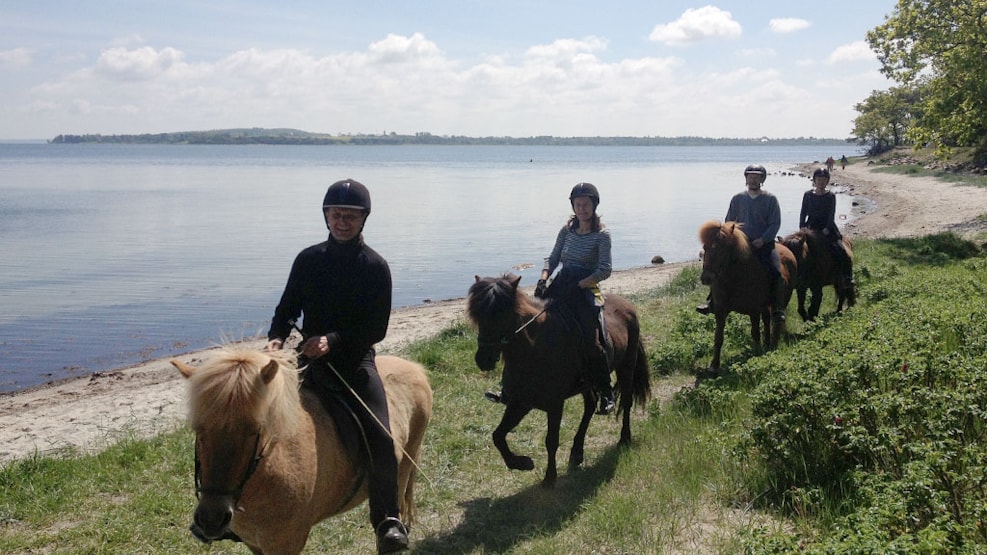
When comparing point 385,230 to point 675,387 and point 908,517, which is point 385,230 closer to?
point 675,387

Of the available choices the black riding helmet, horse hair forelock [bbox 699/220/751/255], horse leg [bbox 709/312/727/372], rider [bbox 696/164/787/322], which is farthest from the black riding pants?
rider [bbox 696/164/787/322]

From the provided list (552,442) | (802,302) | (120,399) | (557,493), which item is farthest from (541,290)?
(120,399)

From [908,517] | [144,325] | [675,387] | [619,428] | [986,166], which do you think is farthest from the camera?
[986,166]

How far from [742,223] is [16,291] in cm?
2240

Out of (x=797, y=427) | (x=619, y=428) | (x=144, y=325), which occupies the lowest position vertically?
(x=144, y=325)

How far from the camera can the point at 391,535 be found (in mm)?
4465

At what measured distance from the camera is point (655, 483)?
6301 mm

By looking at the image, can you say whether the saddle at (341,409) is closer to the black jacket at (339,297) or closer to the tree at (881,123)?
the black jacket at (339,297)

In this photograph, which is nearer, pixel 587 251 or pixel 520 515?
pixel 520 515

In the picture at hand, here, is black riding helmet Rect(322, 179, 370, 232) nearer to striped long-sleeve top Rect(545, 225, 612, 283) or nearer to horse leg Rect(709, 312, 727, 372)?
striped long-sleeve top Rect(545, 225, 612, 283)

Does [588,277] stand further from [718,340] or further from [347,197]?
[718,340]

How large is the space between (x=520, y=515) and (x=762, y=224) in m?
6.47

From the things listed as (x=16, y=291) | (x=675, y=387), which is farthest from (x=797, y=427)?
(x=16, y=291)

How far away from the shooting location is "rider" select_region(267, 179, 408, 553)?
4.61m
